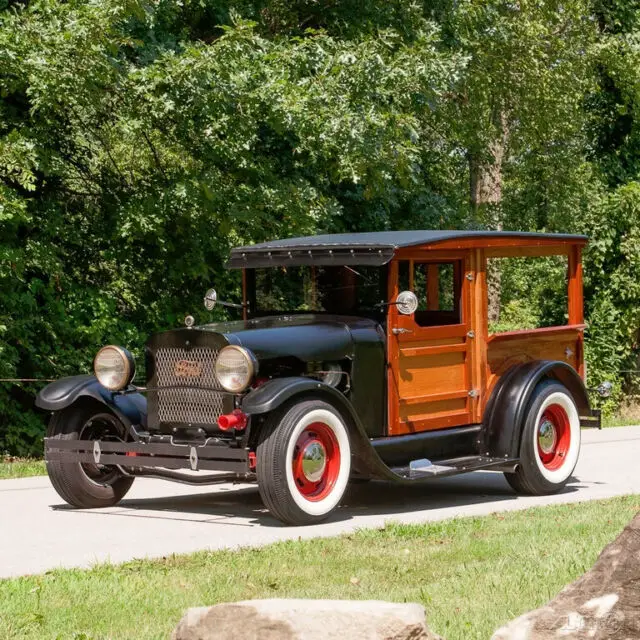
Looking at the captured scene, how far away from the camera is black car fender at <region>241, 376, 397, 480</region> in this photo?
9.19 meters

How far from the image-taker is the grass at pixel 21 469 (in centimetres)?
1314

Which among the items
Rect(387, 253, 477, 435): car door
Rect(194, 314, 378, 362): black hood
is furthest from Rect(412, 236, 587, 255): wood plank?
Rect(194, 314, 378, 362): black hood

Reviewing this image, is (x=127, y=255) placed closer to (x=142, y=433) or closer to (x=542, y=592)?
(x=142, y=433)

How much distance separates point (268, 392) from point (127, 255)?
704cm

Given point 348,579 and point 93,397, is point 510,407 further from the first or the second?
point 348,579

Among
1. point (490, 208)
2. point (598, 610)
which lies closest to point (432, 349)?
point (598, 610)

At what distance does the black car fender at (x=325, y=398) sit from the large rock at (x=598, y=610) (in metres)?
4.77

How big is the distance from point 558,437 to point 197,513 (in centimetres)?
325

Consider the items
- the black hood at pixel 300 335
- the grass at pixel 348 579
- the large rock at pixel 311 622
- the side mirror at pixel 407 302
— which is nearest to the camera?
the large rock at pixel 311 622

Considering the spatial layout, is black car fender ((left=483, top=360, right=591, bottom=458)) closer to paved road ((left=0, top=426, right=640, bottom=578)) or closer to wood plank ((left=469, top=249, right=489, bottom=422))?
wood plank ((left=469, top=249, right=489, bottom=422))

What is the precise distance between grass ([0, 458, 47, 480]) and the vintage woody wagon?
8.91 feet

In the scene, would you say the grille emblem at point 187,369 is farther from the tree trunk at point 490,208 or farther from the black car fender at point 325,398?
the tree trunk at point 490,208

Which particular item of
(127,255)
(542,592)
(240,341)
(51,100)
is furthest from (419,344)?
(127,255)

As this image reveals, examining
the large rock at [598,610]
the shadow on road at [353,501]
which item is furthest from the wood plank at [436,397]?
the large rock at [598,610]
